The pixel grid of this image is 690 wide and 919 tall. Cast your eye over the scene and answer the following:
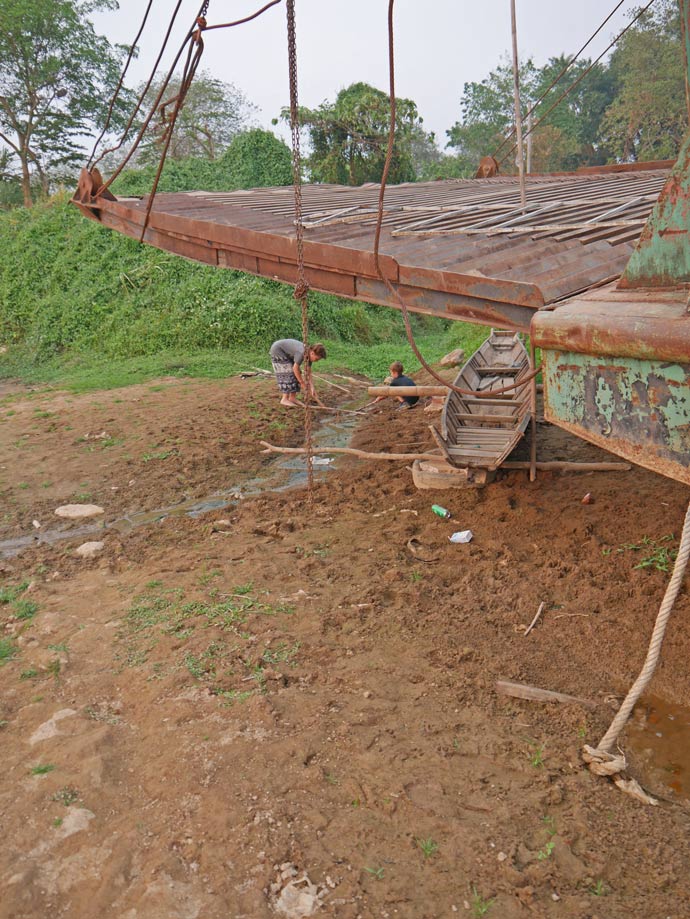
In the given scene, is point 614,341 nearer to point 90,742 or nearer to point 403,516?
point 90,742

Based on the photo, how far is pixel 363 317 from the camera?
18.2 meters

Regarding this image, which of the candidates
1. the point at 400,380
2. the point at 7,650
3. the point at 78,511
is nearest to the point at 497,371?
the point at 400,380

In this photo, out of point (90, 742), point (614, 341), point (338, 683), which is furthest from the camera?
point (338, 683)

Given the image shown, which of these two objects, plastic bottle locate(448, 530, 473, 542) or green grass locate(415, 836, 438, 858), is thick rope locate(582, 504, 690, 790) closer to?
green grass locate(415, 836, 438, 858)

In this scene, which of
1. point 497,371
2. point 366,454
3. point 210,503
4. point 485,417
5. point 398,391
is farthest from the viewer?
point 497,371

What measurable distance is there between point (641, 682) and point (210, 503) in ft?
17.2

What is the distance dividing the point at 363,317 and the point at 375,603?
1401 centimetres

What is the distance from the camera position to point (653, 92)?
2448cm

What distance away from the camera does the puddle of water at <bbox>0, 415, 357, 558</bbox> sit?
658 cm

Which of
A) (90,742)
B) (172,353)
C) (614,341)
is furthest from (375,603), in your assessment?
(172,353)

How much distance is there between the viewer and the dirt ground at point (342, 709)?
2822mm

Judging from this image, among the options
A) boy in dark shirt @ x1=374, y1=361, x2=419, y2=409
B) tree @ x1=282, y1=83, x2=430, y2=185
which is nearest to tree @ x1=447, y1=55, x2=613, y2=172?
tree @ x1=282, y1=83, x2=430, y2=185

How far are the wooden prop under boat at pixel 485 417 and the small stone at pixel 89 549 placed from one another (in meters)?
3.26

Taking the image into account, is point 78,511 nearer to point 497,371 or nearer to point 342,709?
point 342,709
